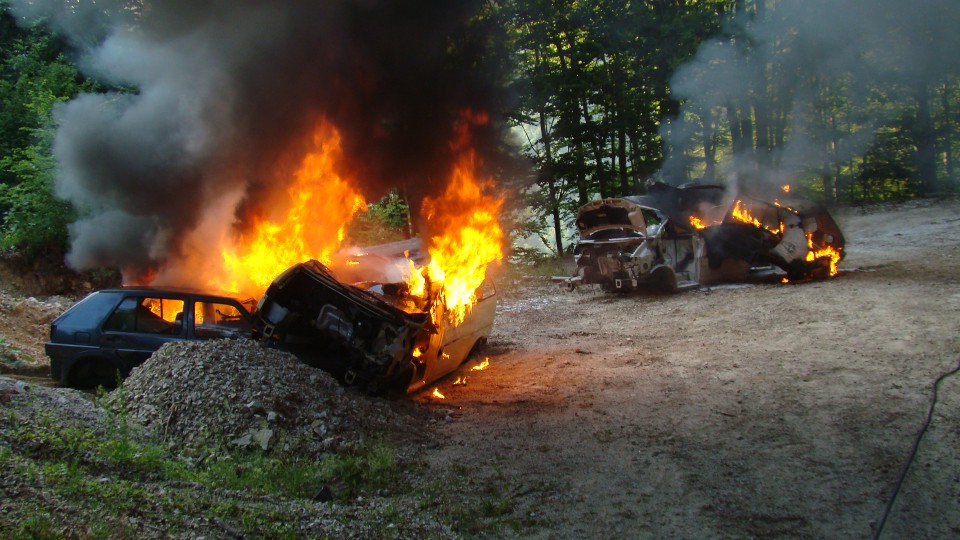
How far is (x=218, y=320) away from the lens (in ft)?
24.3

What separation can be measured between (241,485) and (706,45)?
63.4 feet

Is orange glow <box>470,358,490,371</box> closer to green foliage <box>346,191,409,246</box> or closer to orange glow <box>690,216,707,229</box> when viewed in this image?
orange glow <box>690,216,707,229</box>

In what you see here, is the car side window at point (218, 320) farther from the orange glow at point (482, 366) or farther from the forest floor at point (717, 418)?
the orange glow at point (482, 366)

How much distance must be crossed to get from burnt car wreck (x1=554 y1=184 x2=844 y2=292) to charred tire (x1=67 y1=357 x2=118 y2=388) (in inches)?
394

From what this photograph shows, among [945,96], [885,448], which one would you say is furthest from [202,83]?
[945,96]

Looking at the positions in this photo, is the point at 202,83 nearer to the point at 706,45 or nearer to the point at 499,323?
the point at 499,323

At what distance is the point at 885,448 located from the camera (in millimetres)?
5203

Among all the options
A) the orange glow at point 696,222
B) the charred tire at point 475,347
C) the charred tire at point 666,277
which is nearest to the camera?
the charred tire at point 475,347

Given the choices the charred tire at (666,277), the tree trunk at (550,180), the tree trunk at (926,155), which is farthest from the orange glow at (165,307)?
the tree trunk at (926,155)

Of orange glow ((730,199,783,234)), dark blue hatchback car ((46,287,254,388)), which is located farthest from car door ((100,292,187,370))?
orange glow ((730,199,783,234))

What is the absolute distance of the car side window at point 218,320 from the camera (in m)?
7.26

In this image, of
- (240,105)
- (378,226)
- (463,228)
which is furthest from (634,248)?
(240,105)

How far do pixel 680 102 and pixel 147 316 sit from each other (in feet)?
60.2

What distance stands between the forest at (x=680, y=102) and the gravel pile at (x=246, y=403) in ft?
24.3
